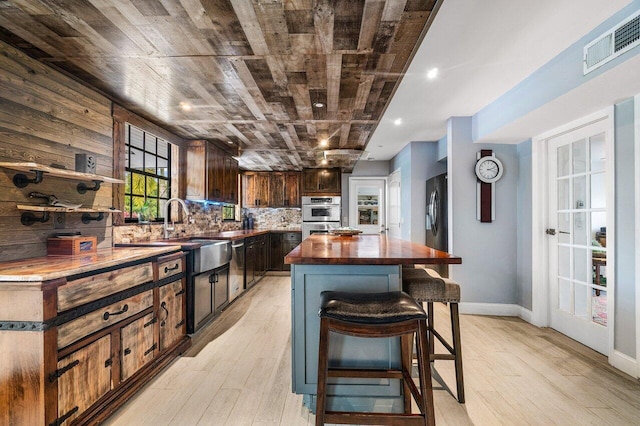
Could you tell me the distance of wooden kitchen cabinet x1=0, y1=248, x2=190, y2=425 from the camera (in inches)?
54.9

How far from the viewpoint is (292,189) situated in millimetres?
6785

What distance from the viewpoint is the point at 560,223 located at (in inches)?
125

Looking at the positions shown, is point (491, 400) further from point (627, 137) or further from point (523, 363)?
point (627, 137)

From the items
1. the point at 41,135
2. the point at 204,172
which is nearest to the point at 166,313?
the point at 41,135

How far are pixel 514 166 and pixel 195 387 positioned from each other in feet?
12.9

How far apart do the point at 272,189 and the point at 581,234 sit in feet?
17.5

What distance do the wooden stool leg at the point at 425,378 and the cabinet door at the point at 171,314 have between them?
6.42 feet

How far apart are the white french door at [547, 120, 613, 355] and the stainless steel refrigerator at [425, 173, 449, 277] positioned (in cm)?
106

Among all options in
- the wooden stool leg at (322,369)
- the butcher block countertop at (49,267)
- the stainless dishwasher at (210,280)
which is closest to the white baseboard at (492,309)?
the wooden stool leg at (322,369)

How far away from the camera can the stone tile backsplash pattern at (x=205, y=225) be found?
3002mm

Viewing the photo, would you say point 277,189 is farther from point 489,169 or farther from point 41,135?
point 41,135

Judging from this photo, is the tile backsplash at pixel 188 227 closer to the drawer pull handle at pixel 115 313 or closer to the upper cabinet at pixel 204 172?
the upper cabinet at pixel 204 172

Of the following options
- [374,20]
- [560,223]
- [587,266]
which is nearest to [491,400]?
[587,266]

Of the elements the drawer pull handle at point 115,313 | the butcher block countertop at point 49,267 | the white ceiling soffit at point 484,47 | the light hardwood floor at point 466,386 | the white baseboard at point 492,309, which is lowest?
the light hardwood floor at point 466,386
